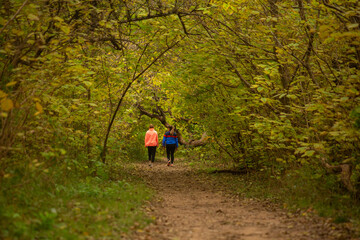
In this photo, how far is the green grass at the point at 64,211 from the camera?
4984mm

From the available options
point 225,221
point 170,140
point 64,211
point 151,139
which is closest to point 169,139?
point 170,140

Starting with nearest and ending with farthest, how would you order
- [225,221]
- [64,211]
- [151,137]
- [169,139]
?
[64,211]
[225,221]
[151,137]
[169,139]

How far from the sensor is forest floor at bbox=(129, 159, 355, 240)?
604 cm

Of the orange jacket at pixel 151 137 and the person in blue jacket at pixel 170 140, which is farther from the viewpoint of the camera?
the person in blue jacket at pixel 170 140

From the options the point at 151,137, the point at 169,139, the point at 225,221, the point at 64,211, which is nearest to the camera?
the point at 64,211

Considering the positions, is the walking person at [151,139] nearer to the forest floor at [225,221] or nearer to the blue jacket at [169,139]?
the blue jacket at [169,139]

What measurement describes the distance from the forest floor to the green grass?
1.38 ft

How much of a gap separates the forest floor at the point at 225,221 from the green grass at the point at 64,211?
1.38 ft

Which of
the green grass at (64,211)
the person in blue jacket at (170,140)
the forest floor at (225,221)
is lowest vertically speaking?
the forest floor at (225,221)

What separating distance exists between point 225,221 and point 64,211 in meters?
3.04

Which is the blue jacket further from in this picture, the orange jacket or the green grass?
the green grass

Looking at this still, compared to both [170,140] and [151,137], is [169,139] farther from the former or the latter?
[151,137]

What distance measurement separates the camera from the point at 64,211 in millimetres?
6031

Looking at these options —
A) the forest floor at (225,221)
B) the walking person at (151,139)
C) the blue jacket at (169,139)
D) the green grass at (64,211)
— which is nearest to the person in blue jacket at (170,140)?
the blue jacket at (169,139)
